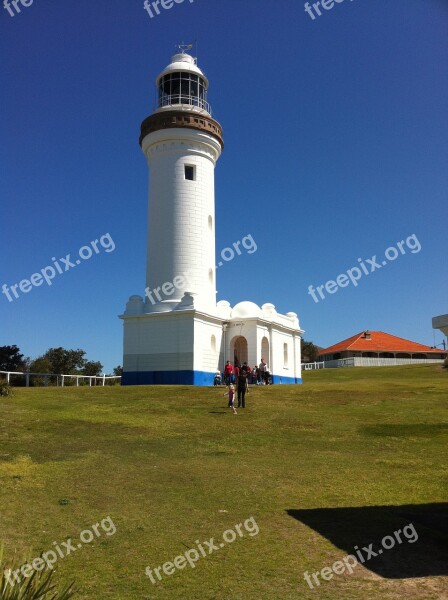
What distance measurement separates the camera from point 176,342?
28.4 meters

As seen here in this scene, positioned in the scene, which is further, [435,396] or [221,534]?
[435,396]

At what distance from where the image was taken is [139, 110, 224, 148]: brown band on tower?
30516mm

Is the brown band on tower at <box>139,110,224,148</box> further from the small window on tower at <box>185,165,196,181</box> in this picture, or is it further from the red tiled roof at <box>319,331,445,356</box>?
the red tiled roof at <box>319,331,445,356</box>

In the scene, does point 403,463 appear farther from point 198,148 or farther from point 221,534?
point 198,148

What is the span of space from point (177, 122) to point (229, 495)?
82.0 ft

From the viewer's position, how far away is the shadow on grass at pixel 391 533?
646 centimetres

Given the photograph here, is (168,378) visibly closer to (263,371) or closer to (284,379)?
(263,371)

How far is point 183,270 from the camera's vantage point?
1186 inches

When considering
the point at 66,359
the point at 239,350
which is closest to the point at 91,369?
the point at 66,359

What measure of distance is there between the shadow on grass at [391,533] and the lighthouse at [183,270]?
65.1ft

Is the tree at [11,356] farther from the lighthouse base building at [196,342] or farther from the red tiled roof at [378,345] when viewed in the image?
the red tiled roof at [378,345]

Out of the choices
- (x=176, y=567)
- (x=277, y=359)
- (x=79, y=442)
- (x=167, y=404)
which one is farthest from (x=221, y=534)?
(x=277, y=359)

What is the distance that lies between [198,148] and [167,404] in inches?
671

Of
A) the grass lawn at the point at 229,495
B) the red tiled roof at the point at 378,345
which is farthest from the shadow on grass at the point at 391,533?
the red tiled roof at the point at 378,345
